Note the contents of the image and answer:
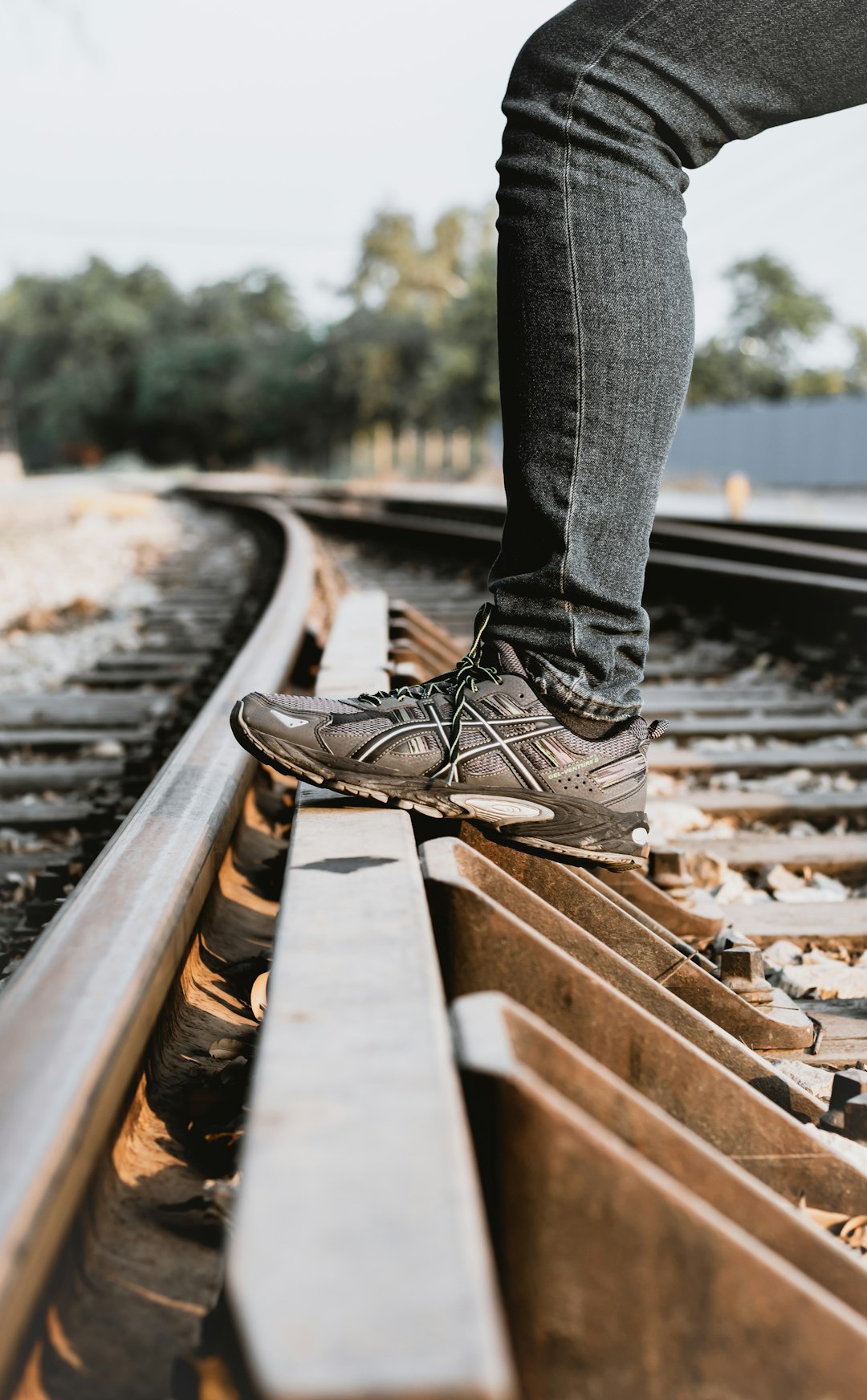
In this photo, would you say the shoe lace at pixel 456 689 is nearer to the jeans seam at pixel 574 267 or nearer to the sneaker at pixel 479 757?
the sneaker at pixel 479 757

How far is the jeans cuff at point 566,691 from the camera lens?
1.74 meters

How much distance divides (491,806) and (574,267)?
70 cm

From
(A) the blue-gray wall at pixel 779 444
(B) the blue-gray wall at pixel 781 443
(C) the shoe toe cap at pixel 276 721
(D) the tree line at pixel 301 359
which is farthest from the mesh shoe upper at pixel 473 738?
(D) the tree line at pixel 301 359

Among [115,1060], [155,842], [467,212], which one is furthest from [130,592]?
[467,212]

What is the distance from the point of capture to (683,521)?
35.1ft

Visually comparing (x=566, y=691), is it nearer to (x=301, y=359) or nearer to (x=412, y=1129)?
(x=412, y=1129)

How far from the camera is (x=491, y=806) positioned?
1.73 meters

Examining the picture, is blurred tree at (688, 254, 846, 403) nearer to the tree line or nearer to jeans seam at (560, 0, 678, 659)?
the tree line

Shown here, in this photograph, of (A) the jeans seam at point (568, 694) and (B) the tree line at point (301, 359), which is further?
(B) the tree line at point (301, 359)

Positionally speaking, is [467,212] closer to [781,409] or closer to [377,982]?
[781,409]

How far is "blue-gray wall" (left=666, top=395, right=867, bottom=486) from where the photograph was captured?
35.9 meters

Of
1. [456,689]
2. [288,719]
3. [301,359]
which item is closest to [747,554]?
[456,689]

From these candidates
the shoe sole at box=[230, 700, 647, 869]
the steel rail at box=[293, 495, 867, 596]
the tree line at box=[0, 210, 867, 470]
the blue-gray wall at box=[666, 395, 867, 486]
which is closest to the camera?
the shoe sole at box=[230, 700, 647, 869]

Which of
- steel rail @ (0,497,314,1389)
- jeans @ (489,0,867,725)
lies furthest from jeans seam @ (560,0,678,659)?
steel rail @ (0,497,314,1389)
